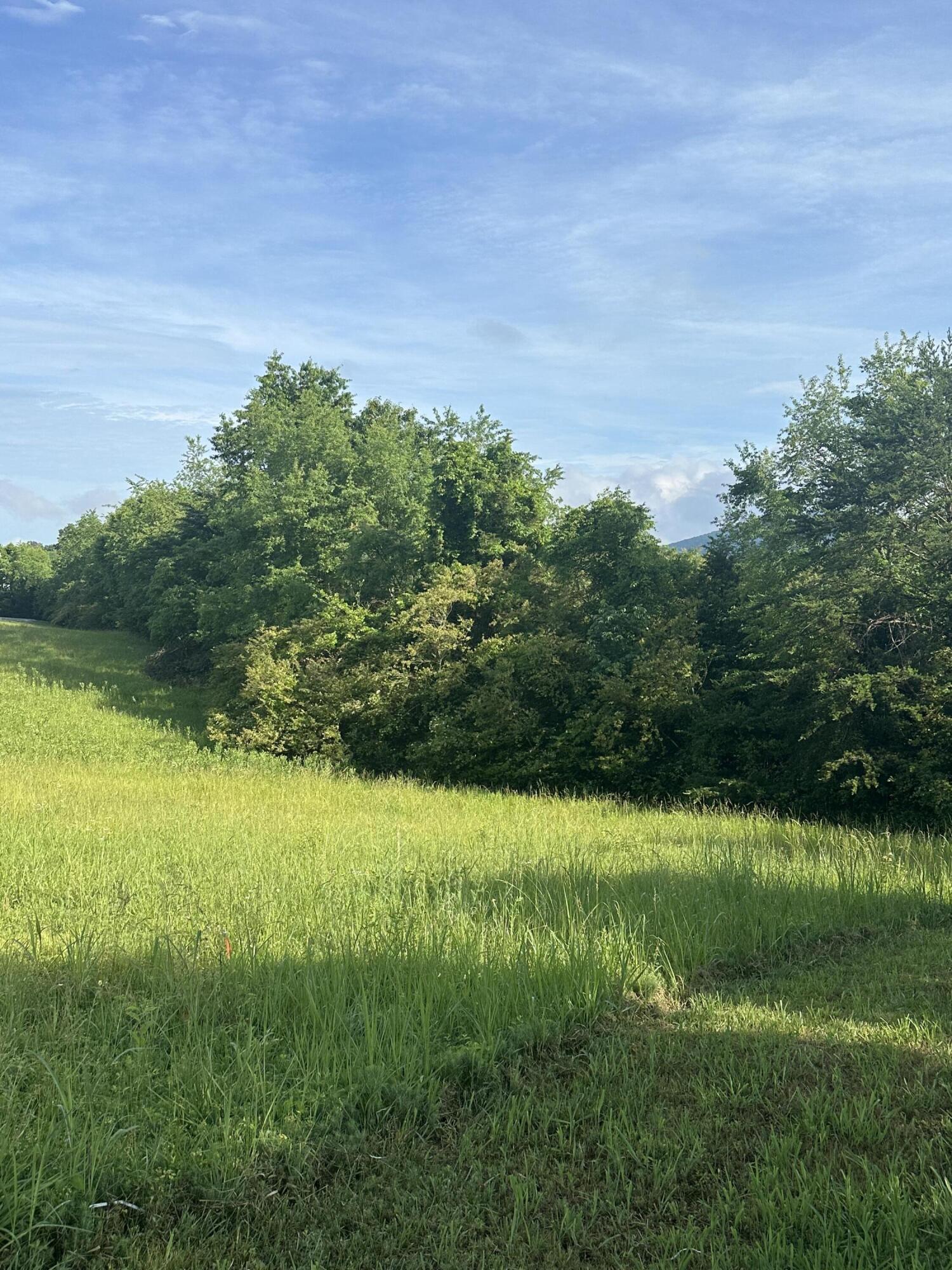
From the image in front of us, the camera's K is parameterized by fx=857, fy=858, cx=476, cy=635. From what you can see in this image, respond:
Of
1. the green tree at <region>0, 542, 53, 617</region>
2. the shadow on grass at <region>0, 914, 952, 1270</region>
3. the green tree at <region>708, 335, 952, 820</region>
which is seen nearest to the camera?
the shadow on grass at <region>0, 914, 952, 1270</region>

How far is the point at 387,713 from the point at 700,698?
1031 centimetres

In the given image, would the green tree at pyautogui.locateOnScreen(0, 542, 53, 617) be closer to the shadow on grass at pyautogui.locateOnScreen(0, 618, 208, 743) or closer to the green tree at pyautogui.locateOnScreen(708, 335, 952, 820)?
the shadow on grass at pyautogui.locateOnScreen(0, 618, 208, 743)

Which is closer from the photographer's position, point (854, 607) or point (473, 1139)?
point (473, 1139)

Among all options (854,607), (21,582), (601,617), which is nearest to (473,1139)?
(854,607)

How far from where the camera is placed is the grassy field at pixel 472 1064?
325 cm

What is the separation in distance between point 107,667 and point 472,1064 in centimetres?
4142

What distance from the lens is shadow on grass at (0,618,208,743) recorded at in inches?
1398

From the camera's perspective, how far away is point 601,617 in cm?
2519

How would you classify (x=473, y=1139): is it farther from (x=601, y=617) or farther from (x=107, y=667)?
(x=107, y=667)

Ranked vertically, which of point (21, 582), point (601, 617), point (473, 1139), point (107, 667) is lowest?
point (473, 1139)

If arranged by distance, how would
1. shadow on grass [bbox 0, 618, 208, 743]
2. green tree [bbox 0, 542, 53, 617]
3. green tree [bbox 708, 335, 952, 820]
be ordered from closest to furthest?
green tree [bbox 708, 335, 952, 820] < shadow on grass [bbox 0, 618, 208, 743] < green tree [bbox 0, 542, 53, 617]

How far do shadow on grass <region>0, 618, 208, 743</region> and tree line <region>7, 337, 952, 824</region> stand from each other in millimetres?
2078

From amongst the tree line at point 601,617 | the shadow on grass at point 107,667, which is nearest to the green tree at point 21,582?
the shadow on grass at point 107,667

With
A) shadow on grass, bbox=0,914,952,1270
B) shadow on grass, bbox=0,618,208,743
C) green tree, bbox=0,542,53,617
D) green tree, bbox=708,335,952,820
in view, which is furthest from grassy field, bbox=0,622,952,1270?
green tree, bbox=0,542,53,617
